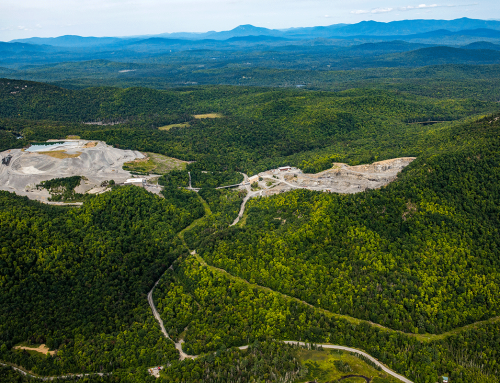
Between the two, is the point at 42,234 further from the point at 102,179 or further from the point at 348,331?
the point at 348,331

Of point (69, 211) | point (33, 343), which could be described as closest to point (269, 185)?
point (69, 211)

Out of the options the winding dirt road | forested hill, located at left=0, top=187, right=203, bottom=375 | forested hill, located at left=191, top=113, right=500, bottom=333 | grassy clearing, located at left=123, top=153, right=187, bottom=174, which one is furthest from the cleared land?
grassy clearing, located at left=123, top=153, right=187, bottom=174

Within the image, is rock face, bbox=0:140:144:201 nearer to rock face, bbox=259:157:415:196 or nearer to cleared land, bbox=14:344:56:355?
rock face, bbox=259:157:415:196

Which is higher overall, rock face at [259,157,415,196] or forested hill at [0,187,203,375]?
rock face at [259,157,415,196]

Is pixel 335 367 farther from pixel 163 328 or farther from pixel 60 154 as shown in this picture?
pixel 60 154

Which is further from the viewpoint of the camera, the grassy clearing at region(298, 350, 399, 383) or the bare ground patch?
the bare ground patch

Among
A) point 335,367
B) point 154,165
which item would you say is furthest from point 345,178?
point 154,165

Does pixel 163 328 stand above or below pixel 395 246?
below
